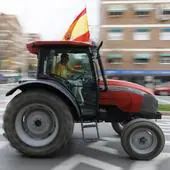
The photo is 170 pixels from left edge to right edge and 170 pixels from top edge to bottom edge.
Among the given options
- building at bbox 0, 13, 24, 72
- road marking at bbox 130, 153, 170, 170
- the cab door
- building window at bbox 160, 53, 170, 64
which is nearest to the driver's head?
the cab door

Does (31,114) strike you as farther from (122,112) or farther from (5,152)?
(122,112)

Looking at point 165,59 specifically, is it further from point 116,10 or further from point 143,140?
point 143,140

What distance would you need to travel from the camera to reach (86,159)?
316 inches

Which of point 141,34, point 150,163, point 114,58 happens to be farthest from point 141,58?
point 150,163

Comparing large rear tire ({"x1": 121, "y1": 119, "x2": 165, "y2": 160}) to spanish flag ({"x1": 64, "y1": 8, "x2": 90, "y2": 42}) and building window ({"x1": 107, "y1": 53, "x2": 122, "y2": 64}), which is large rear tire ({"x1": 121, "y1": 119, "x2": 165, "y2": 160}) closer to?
spanish flag ({"x1": 64, "y1": 8, "x2": 90, "y2": 42})

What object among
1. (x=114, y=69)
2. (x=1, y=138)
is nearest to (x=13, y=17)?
(x=114, y=69)

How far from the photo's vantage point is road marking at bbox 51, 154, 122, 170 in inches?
290

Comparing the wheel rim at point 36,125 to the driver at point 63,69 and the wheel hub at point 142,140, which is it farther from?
the wheel hub at point 142,140

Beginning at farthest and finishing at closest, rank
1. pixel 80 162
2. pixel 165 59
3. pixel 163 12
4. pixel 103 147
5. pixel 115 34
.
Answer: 1. pixel 115 34
2. pixel 163 12
3. pixel 165 59
4. pixel 103 147
5. pixel 80 162

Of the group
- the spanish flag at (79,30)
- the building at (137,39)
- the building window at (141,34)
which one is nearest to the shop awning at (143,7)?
the building at (137,39)

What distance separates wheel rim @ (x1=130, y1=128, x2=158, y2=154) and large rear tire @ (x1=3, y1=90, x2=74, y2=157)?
1142mm

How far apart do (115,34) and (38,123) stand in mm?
52871

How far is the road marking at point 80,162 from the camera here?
24.2 ft

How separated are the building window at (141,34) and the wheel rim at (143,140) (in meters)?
52.6
